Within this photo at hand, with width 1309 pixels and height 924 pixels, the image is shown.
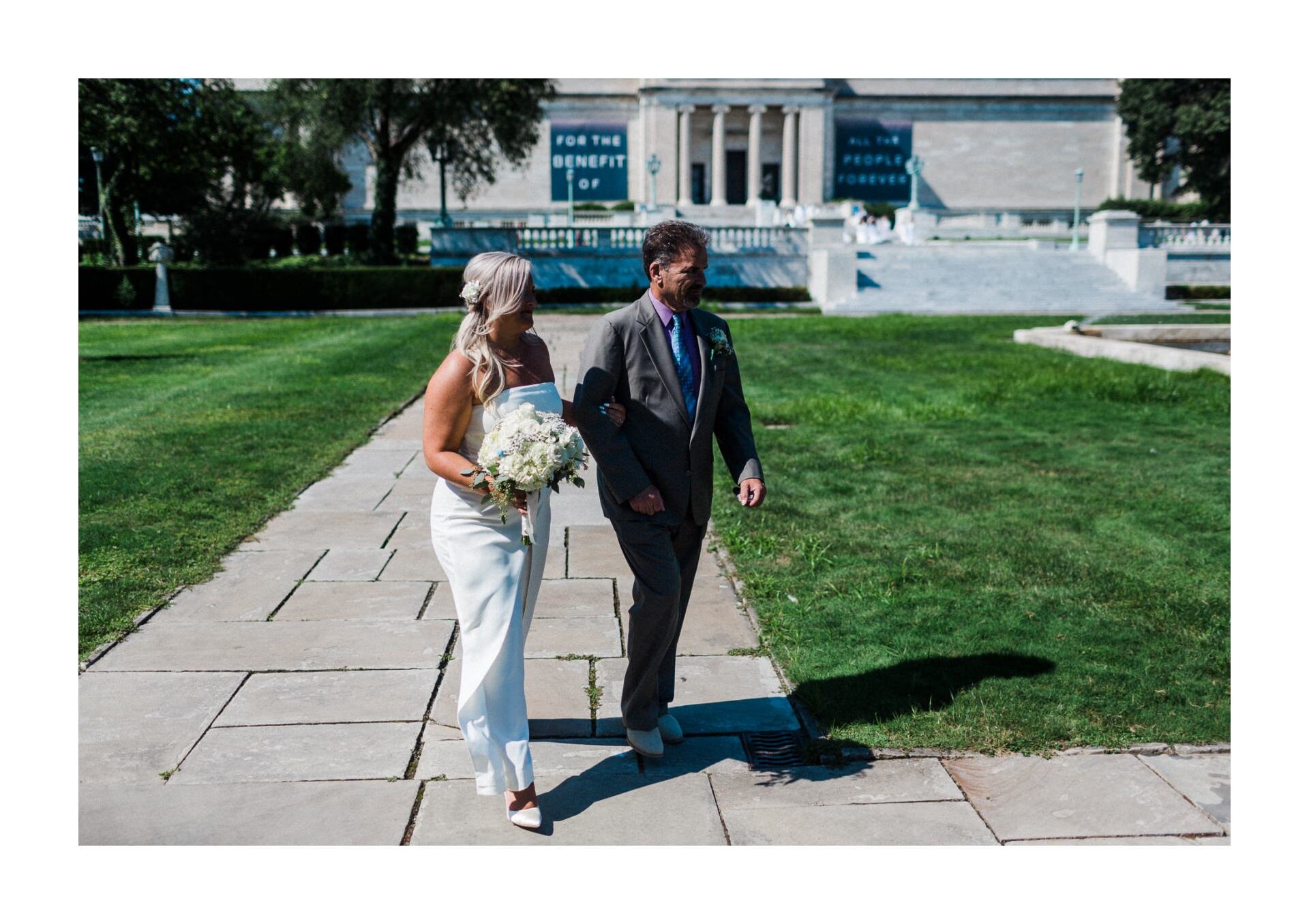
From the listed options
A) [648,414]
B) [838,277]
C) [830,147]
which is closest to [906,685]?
[648,414]

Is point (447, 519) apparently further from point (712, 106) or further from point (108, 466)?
point (712, 106)

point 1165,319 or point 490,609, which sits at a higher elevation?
point 1165,319

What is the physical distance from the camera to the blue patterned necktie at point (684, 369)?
4.01 m

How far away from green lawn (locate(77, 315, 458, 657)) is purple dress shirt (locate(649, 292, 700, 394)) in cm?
318

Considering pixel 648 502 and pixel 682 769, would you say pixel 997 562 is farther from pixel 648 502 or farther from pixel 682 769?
pixel 648 502

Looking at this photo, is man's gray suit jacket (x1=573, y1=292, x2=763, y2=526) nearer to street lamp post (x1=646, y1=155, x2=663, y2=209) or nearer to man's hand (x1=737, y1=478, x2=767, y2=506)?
man's hand (x1=737, y1=478, x2=767, y2=506)

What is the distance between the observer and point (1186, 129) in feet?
157

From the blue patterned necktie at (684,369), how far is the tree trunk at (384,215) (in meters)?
34.4

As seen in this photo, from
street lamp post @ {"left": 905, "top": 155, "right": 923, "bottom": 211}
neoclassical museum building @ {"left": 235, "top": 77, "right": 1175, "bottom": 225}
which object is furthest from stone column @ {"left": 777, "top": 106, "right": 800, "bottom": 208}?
street lamp post @ {"left": 905, "top": 155, "right": 923, "bottom": 211}

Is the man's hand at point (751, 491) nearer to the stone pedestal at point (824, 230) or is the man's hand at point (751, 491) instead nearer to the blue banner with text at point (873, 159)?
the stone pedestal at point (824, 230)

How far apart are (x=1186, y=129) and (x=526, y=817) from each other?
52.5 m

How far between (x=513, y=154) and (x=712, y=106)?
32.8 metres

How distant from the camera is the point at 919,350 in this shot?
19406mm
